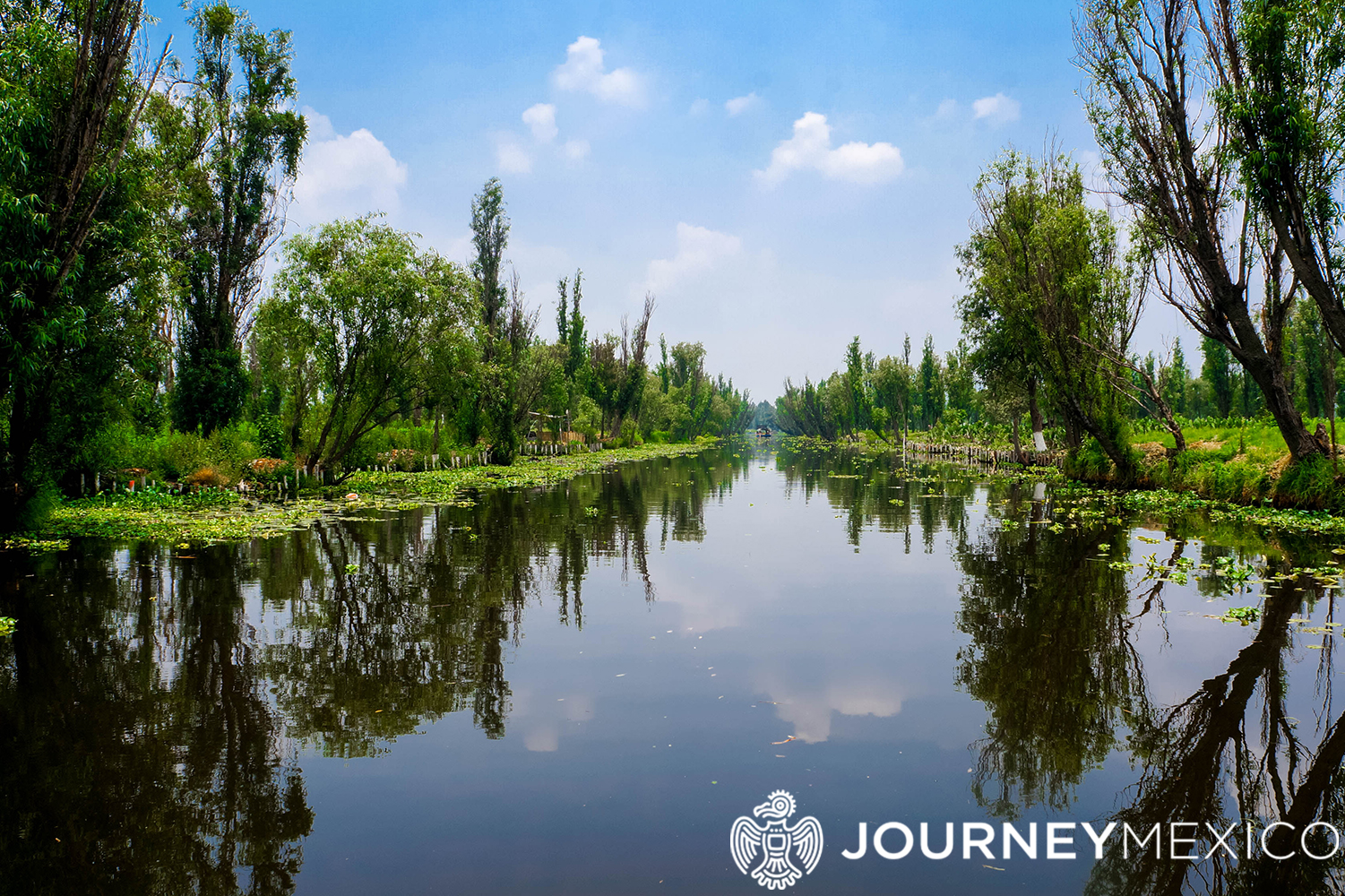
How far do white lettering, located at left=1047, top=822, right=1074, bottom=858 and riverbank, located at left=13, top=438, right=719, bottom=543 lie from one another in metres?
15.4

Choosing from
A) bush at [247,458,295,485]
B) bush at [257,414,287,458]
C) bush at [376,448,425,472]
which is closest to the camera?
bush at [247,458,295,485]

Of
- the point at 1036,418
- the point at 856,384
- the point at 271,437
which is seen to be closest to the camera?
the point at 271,437

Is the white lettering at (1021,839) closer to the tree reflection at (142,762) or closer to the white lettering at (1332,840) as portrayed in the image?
the white lettering at (1332,840)

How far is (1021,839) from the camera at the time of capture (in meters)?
4.66

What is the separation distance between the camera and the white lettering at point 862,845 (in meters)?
4.48

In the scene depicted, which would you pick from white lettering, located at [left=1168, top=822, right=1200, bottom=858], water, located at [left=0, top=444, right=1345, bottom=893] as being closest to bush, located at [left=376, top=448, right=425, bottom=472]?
water, located at [left=0, top=444, right=1345, bottom=893]

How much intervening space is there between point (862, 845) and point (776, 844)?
0.53 m

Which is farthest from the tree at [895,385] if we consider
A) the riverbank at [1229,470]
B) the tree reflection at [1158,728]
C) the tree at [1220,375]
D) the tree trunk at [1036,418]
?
Answer: the tree reflection at [1158,728]

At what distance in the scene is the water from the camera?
4375 millimetres

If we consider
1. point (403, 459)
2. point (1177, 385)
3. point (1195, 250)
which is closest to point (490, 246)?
point (403, 459)

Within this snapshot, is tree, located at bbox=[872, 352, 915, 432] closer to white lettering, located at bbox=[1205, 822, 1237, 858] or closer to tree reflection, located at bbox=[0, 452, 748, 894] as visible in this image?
tree reflection, located at bbox=[0, 452, 748, 894]

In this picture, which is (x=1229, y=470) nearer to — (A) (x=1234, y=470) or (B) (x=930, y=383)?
(A) (x=1234, y=470)

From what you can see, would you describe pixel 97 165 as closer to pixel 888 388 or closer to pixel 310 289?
pixel 310 289

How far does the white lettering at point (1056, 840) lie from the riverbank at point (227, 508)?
15.4m
